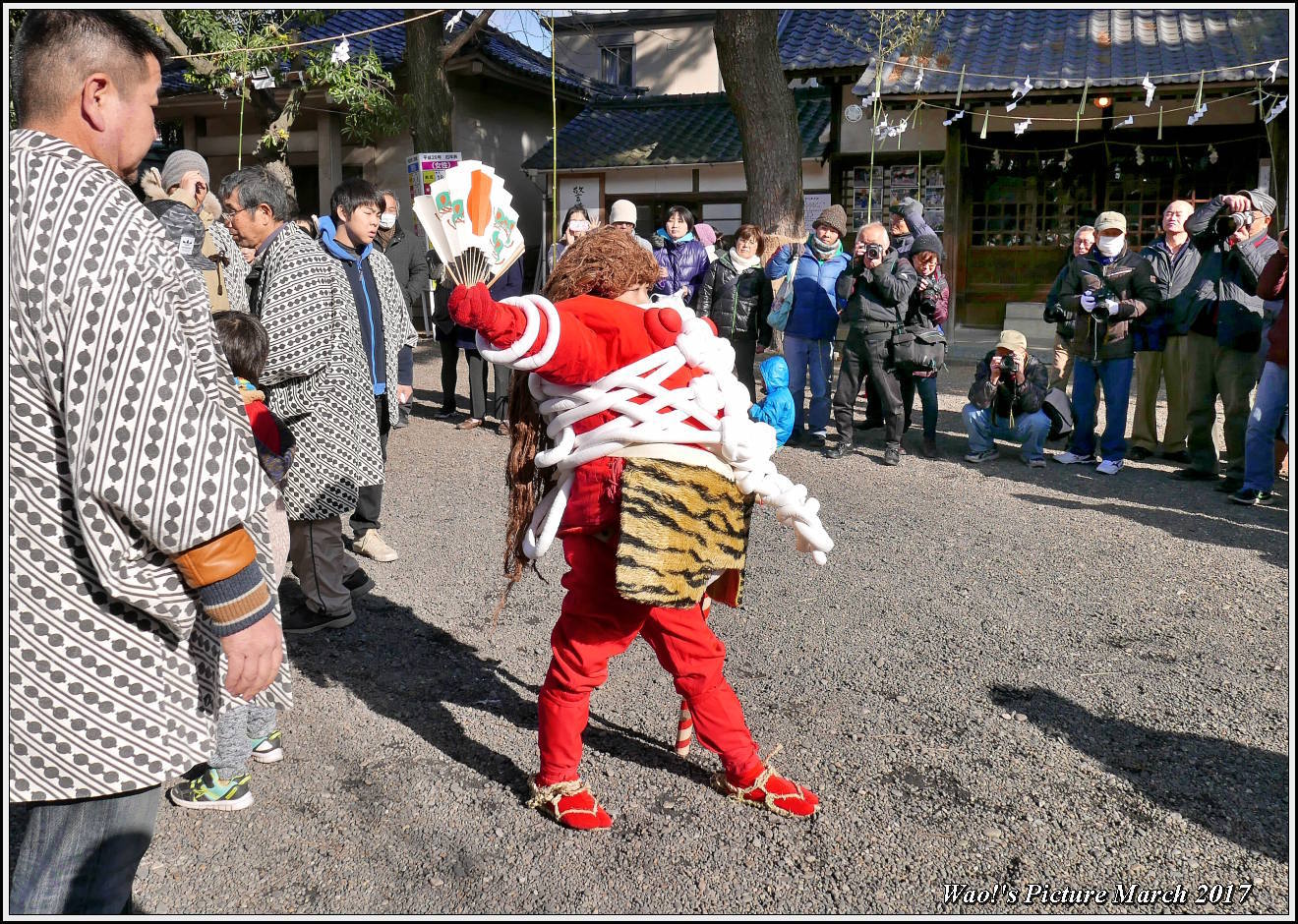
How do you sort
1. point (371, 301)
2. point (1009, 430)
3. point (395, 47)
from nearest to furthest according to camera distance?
point (371, 301), point (1009, 430), point (395, 47)

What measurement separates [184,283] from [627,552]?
4.19 feet

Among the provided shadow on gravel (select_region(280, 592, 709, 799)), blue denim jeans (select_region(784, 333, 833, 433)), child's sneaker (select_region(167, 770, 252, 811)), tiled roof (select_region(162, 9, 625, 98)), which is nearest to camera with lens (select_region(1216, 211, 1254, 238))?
blue denim jeans (select_region(784, 333, 833, 433))

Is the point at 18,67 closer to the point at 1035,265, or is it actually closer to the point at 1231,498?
the point at 1231,498

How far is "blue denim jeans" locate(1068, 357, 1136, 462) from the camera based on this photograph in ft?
24.0

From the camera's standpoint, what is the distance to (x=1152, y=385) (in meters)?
7.65

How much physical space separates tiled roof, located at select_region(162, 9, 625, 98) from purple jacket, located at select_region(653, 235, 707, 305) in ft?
29.4

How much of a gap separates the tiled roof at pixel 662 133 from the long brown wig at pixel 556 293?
39.4ft

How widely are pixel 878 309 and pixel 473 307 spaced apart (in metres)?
5.72

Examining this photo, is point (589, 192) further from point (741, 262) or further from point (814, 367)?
point (814, 367)

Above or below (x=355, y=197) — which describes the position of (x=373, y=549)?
below

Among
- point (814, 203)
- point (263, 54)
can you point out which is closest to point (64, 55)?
point (263, 54)

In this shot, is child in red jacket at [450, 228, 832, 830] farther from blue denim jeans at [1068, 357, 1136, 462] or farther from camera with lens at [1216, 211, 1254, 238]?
blue denim jeans at [1068, 357, 1136, 462]

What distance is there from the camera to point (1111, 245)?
24.0ft

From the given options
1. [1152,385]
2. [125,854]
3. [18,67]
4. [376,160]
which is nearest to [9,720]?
[125,854]
